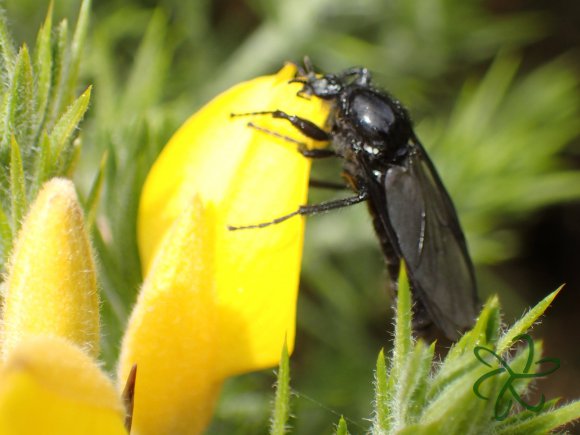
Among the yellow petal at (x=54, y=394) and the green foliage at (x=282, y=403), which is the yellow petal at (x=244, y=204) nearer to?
the green foliage at (x=282, y=403)

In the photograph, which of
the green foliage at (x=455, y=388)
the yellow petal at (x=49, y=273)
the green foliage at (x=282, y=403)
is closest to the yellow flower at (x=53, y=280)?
the yellow petal at (x=49, y=273)

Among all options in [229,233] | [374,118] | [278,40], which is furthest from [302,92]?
[278,40]

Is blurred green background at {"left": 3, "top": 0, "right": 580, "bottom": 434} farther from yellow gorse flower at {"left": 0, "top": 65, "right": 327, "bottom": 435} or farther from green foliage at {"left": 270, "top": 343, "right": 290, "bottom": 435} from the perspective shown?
green foliage at {"left": 270, "top": 343, "right": 290, "bottom": 435}

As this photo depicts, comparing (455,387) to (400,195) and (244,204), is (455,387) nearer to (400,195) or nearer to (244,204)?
(244,204)

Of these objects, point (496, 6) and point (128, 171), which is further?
point (496, 6)

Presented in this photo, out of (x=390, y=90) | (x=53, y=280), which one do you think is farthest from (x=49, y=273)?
(x=390, y=90)

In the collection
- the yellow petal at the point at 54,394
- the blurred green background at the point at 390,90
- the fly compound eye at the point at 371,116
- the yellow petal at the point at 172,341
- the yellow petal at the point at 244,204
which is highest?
the blurred green background at the point at 390,90

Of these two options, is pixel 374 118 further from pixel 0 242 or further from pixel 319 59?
pixel 319 59
